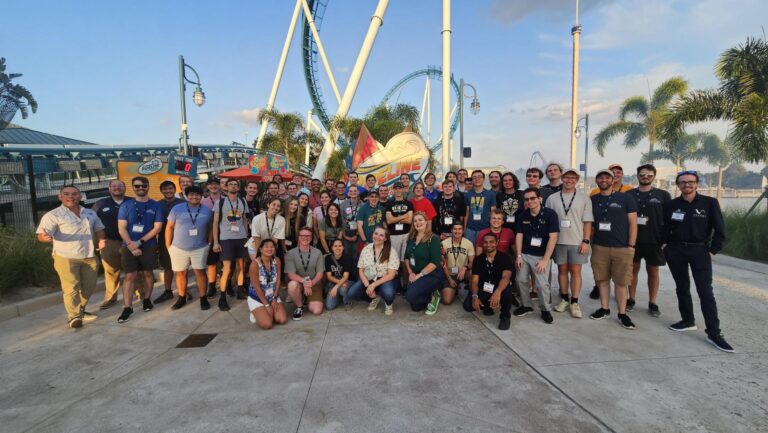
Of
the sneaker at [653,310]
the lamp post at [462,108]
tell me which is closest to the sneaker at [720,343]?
the sneaker at [653,310]

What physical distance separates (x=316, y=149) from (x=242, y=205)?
26264mm

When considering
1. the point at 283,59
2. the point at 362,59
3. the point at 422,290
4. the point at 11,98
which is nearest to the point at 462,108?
the point at 362,59

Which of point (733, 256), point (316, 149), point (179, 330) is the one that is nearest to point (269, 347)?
point (179, 330)

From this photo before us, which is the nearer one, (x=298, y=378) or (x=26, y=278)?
(x=298, y=378)

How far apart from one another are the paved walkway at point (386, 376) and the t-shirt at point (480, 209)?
1585 mm

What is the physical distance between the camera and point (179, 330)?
4203mm

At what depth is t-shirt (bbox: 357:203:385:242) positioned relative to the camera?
544 cm

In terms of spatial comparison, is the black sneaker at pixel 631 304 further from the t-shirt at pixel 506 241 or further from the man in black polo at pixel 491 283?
the man in black polo at pixel 491 283

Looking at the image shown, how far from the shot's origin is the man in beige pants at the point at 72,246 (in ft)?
13.8

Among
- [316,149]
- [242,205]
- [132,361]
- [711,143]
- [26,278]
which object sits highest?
[711,143]

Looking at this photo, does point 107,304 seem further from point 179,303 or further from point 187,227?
point 187,227

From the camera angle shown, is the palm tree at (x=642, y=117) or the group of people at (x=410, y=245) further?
the palm tree at (x=642, y=117)

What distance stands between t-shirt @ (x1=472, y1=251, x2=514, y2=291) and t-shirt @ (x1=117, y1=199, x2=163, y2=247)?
4.66 metres

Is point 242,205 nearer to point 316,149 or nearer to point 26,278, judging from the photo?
point 26,278
